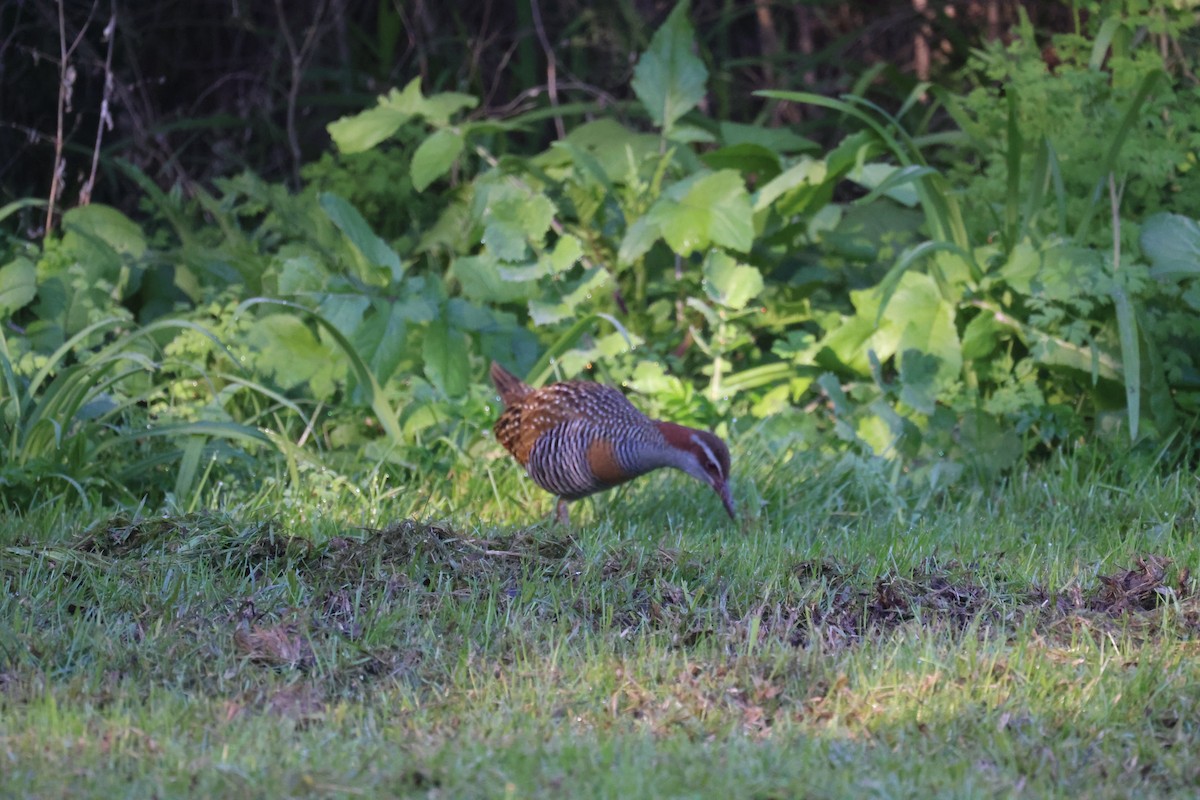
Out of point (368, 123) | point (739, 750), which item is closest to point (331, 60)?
point (368, 123)

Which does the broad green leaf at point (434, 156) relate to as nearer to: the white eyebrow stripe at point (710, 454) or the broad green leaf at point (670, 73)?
the broad green leaf at point (670, 73)

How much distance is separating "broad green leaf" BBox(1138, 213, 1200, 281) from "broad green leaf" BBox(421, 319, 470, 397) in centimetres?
274

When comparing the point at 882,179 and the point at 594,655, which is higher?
the point at 882,179

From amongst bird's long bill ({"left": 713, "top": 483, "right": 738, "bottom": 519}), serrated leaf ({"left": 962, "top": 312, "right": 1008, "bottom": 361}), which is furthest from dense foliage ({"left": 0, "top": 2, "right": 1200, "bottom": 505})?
bird's long bill ({"left": 713, "top": 483, "right": 738, "bottom": 519})

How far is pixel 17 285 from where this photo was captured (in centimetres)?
648

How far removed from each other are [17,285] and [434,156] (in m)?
1.97

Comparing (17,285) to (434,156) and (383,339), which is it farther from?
(434,156)

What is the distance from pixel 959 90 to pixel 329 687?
6.89 meters

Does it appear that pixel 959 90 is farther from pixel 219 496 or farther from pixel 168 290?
pixel 219 496

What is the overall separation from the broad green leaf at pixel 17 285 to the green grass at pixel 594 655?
1918 mm

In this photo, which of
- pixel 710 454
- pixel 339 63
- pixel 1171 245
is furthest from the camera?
pixel 339 63

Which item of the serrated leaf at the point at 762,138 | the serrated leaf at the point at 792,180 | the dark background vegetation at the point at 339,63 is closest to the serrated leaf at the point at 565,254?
the serrated leaf at the point at 792,180

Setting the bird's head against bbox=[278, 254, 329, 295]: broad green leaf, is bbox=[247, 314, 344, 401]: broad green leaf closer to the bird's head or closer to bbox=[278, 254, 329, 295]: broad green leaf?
bbox=[278, 254, 329, 295]: broad green leaf

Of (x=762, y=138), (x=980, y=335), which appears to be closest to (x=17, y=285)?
(x=762, y=138)
